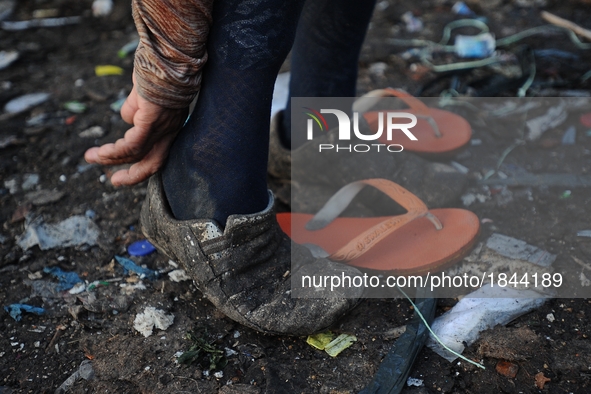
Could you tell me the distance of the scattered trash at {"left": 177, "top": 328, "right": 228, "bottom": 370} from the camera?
130 cm

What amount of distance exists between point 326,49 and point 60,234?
1087 mm

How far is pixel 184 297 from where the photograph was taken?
151 centimetres

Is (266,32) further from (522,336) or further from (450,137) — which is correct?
(450,137)

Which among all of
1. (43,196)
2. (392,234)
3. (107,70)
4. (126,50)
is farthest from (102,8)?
(392,234)

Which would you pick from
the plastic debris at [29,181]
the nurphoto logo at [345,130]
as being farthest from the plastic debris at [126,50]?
the nurphoto logo at [345,130]

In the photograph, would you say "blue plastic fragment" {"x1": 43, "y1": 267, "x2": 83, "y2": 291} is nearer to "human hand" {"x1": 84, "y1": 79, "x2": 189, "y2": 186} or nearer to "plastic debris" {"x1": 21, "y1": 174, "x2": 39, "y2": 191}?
"human hand" {"x1": 84, "y1": 79, "x2": 189, "y2": 186}

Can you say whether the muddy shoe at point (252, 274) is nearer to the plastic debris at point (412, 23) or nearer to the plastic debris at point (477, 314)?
the plastic debris at point (477, 314)

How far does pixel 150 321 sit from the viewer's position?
1417mm

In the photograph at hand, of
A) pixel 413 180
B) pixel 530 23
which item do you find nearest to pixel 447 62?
pixel 530 23

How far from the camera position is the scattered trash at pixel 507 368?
49.6 inches

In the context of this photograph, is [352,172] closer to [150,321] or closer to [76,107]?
[150,321]

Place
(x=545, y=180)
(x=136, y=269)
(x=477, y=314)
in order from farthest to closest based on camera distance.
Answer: (x=545, y=180) → (x=136, y=269) → (x=477, y=314)

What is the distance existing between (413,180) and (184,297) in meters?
0.87

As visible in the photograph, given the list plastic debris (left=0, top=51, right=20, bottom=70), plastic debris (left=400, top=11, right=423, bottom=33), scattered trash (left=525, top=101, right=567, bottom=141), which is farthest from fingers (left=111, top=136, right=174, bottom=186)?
plastic debris (left=400, top=11, right=423, bottom=33)
